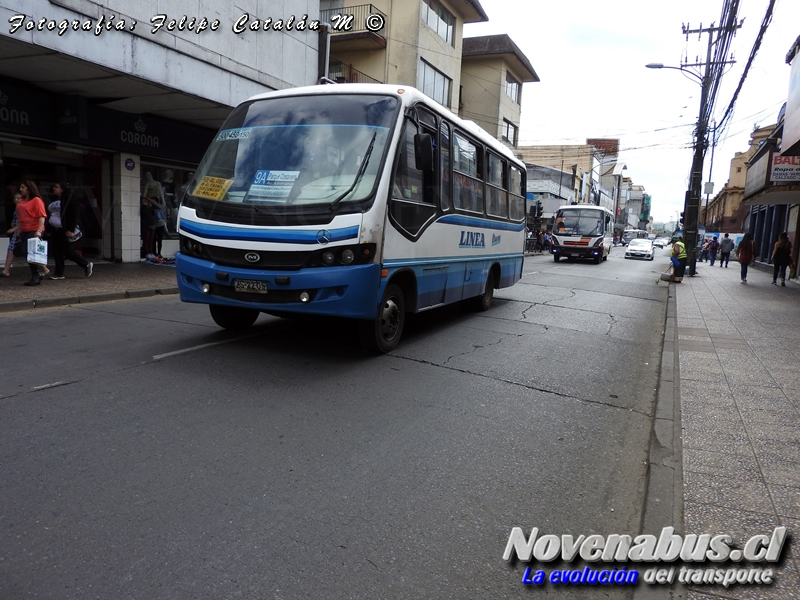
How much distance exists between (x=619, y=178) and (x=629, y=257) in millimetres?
93459

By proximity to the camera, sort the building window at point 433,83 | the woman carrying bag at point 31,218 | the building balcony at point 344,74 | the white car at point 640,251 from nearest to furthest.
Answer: the woman carrying bag at point 31,218
the building balcony at point 344,74
the building window at point 433,83
the white car at point 640,251

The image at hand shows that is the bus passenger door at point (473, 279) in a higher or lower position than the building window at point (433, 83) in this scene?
lower

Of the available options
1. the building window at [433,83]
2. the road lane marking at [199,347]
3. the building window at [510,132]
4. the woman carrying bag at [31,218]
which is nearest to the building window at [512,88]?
the building window at [510,132]

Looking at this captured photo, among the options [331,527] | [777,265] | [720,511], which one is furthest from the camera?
[777,265]

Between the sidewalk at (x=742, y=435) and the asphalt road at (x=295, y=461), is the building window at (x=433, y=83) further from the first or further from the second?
the asphalt road at (x=295, y=461)

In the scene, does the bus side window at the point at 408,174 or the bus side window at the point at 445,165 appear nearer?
the bus side window at the point at 408,174

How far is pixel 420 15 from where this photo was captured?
27.1 metres

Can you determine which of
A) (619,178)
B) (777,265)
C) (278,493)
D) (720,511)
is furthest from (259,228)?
(619,178)

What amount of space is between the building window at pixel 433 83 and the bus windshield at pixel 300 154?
22.2m

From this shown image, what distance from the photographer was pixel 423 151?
6.47 meters

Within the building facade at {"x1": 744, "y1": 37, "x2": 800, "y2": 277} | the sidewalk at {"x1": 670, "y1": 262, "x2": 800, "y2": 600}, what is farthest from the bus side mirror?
the building facade at {"x1": 744, "y1": 37, "x2": 800, "y2": 277}

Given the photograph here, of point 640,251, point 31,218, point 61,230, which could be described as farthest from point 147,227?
point 640,251

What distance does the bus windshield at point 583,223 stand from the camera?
3014 centimetres

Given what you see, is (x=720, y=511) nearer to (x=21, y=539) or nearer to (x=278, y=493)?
(x=278, y=493)
